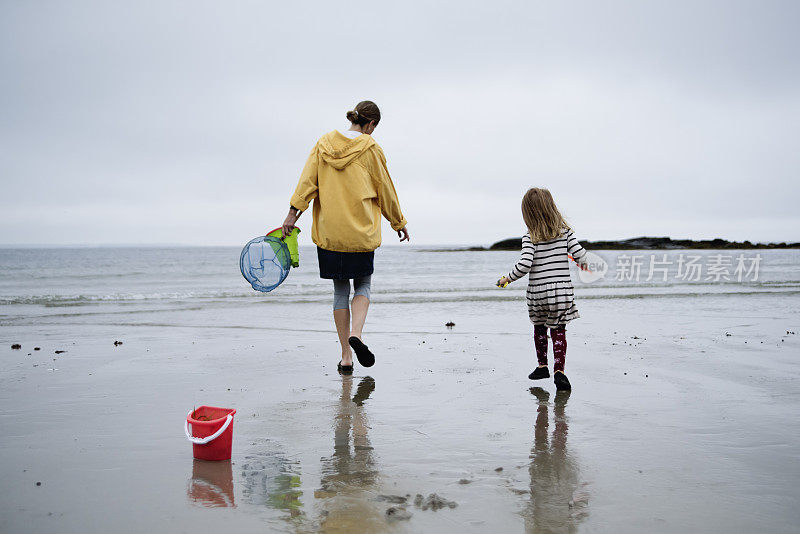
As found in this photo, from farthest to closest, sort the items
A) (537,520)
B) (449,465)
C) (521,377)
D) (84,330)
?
(84,330) → (521,377) → (449,465) → (537,520)

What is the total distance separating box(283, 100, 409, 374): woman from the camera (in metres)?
5.04

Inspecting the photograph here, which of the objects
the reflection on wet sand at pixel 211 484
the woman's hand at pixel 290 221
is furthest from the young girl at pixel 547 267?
the reflection on wet sand at pixel 211 484

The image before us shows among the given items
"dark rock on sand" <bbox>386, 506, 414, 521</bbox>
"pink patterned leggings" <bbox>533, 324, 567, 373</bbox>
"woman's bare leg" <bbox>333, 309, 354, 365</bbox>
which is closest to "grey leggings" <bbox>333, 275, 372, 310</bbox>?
"woman's bare leg" <bbox>333, 309, 354, 365</bbox>

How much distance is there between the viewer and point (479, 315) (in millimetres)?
10867

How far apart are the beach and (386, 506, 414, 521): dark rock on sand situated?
0.03 ft

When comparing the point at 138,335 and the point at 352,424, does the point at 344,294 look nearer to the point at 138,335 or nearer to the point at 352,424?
the point at 352,424

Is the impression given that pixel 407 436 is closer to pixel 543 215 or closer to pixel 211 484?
pixel 211 484

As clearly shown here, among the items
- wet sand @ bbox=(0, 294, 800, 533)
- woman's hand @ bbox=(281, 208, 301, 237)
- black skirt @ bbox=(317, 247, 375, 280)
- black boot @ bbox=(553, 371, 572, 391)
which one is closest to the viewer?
wet sand @ bbox=(0, 294, 800, 533)

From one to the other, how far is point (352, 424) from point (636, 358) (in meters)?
3.62

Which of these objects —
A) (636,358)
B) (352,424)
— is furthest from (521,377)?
(352,424)

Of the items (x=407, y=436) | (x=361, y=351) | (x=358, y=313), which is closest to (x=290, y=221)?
(x=358, y=313)

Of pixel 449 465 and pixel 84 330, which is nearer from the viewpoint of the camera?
pixel 449 465

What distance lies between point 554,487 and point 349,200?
2920mm

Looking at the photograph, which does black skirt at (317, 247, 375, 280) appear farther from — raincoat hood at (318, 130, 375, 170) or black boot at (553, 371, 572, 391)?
black boot at (553, 371, 572, 391)
